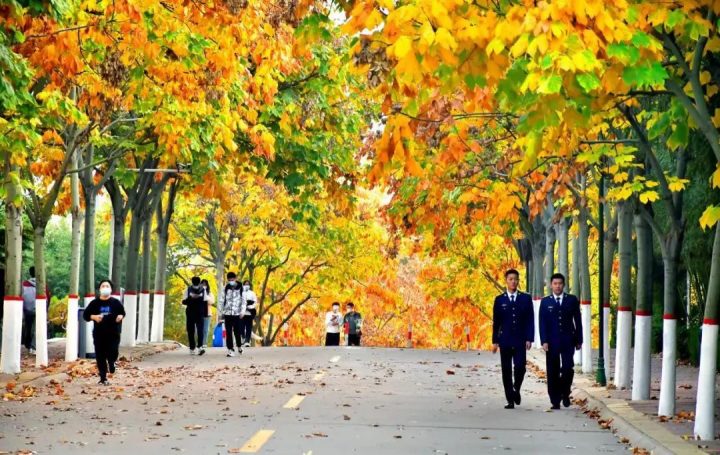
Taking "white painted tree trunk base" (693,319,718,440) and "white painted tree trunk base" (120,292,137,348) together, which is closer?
"white painted tree trunk base" (693,319,718,440)

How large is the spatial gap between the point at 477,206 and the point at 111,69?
16.1m

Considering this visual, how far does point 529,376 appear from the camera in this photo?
1003 inches

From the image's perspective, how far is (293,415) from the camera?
15.7 metres

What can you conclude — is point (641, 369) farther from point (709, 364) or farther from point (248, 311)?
point (248, 311)

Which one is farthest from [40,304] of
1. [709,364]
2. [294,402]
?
[709,364]

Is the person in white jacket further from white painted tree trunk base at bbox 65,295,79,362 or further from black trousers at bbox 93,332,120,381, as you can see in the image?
black trousers at bbox 93,332,120,381

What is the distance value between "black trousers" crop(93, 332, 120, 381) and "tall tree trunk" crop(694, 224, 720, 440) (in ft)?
34.3

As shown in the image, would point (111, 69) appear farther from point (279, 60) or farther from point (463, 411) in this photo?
point (463, 411)

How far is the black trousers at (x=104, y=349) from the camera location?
2100 cm

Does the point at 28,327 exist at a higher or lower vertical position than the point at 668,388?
lower

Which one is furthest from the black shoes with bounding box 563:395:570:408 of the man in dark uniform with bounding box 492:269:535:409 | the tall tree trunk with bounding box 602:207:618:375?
the tall tree trunk with bounding box 602:207:618:375

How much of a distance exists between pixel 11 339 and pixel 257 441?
10824 millimetres

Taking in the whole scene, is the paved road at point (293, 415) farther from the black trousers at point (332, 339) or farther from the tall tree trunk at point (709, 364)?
the black trousers at point (332, 339)

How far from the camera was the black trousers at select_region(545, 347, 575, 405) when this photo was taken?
17891 mm
